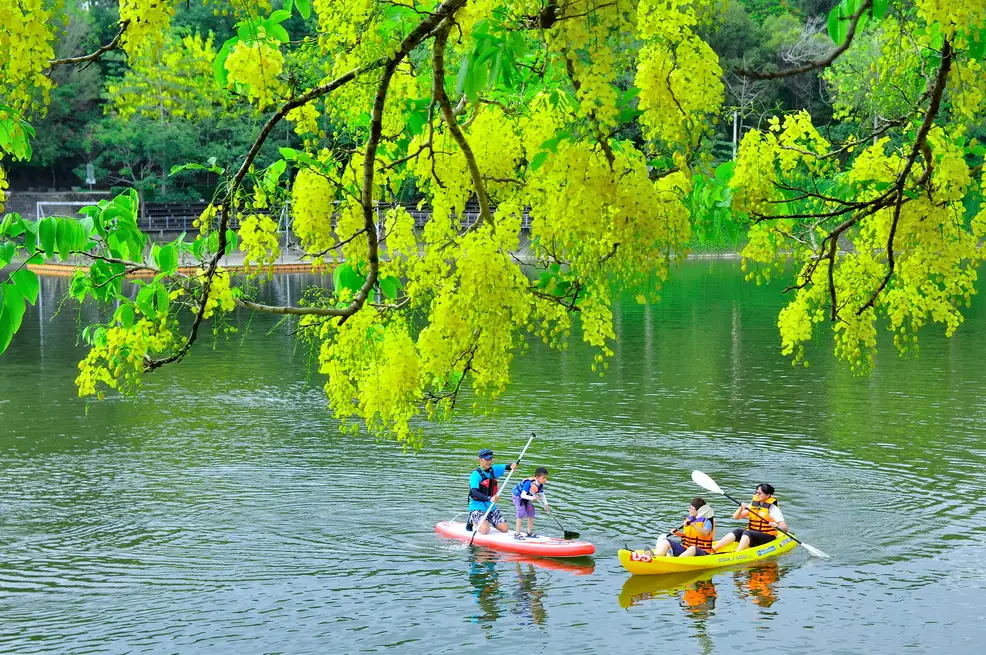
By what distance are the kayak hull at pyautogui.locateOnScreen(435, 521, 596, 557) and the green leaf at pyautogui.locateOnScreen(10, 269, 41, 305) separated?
13.4m

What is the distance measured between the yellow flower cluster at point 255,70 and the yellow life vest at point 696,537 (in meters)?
11.0

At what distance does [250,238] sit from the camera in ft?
21.4

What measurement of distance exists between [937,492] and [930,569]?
382cm

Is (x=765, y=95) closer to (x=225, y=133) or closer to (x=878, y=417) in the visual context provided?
(x=225, y=133)

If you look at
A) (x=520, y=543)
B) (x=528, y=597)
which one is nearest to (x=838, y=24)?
(x=528, y=597)

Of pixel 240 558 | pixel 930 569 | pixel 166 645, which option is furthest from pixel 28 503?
pixel 930 569

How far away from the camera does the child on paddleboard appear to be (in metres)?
17.4

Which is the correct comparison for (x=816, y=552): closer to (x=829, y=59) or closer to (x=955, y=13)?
(x=955, y=13)

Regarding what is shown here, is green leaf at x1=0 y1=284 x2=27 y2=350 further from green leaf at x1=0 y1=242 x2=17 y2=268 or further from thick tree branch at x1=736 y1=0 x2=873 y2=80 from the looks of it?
thick tree branch at x1=736 y1=0 x2=873 y2=80

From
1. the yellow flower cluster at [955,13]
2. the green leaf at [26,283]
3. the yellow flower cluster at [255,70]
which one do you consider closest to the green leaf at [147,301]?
the yellow flower cluster at [255,70]

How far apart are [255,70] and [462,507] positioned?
13172mm

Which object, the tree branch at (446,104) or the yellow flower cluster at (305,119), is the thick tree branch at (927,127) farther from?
the yellow flower cluster at (305,119)

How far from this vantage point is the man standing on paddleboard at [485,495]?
17.5 m

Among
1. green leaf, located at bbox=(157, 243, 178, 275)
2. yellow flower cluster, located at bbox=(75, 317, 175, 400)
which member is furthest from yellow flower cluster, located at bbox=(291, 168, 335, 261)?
green leaf, located at bbox=(157, 243, 178, 275)
